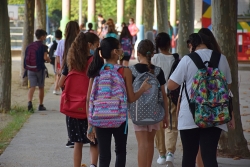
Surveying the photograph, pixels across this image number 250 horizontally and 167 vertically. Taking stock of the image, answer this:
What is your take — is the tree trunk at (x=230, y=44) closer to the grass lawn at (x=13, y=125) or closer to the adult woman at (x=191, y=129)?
the adult woman at (x=191, y=129)

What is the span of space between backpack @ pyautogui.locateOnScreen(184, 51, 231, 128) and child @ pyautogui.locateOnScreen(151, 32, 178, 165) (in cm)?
199

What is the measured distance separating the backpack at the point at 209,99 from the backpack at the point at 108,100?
69 centimetres

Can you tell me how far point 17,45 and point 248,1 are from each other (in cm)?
2064

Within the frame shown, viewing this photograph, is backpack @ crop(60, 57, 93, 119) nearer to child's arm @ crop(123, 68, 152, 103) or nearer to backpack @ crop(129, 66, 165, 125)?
backpack @ crop(129, 66, 165, 125)

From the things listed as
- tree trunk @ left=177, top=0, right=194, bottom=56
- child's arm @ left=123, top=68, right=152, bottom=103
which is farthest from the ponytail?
tree trunk @ left=177, top=0, right=194, bottom=56

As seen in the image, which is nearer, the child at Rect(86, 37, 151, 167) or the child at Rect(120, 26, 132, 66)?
the child at Rect(86, 37, 151, 167)

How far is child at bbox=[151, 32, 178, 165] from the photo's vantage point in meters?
7.56

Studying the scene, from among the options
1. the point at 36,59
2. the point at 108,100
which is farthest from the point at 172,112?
the point at 36,59

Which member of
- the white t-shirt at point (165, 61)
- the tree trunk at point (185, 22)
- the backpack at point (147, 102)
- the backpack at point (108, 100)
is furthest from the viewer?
the tree trunk at point (185, 22)

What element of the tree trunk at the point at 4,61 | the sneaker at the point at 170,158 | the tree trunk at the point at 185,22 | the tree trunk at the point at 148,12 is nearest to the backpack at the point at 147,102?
the sneaker at the point at 170,158

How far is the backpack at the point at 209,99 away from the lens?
554 cm

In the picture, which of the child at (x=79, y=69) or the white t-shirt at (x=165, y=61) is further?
the white t-shirt at (x=165, y=61)

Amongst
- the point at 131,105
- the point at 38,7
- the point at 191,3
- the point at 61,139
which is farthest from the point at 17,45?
the point at 131,105

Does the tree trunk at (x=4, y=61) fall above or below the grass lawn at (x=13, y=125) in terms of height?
above
